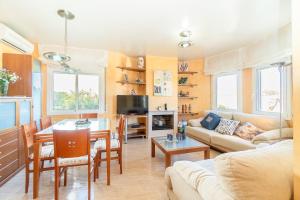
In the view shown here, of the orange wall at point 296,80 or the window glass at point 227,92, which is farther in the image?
the window glass at point 227,92

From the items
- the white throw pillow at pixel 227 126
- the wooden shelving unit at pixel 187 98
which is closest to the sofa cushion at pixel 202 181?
the white throw pillow at pixel 227 126

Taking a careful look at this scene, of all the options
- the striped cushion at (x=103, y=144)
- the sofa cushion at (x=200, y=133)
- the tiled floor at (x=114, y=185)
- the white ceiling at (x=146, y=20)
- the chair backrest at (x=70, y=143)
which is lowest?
the tiled floor at (x=114, y=185)

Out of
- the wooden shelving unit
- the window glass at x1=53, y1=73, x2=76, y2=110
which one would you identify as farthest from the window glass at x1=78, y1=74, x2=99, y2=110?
the wooden shelving unit

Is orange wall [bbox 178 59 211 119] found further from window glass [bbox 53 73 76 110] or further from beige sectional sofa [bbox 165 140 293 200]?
beige sectional sofa [bbox 165 140 293 200]

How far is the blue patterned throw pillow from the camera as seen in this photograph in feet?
13.3

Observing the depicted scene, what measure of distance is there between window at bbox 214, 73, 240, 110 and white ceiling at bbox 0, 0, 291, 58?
108 centimetres

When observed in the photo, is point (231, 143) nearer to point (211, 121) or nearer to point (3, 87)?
point (211, 121)

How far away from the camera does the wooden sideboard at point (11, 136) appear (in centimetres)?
224

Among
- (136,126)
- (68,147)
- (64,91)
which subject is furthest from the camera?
(136,126)

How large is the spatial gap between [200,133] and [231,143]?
3.10ft

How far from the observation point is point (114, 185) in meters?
2.22

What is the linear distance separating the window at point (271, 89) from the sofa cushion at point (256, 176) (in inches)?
114

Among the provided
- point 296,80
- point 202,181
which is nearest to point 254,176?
point 202,181

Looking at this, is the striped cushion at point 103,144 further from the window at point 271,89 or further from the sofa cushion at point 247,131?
the window at point 271,89
